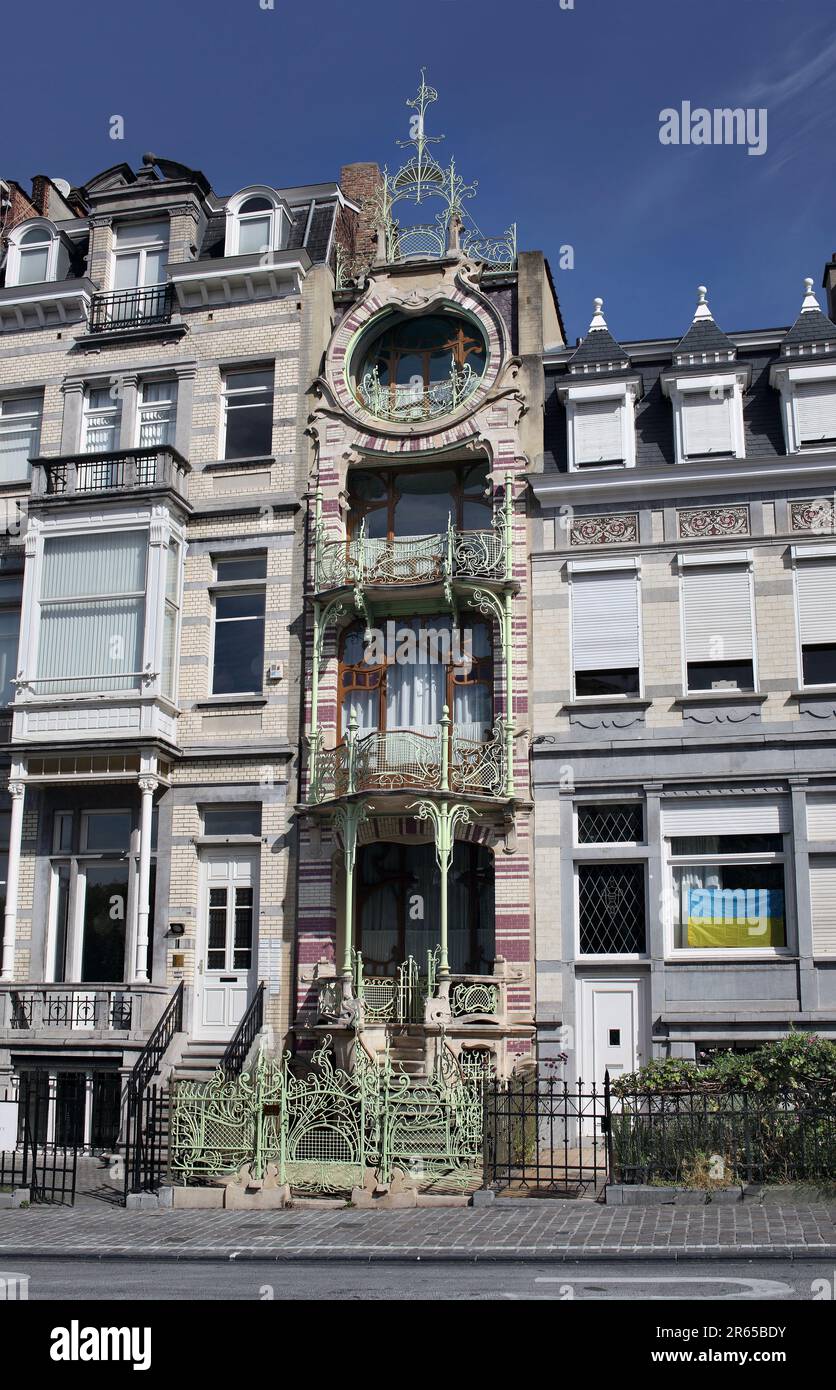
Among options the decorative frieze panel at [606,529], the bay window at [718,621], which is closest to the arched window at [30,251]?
the decorative frieze panel at [606,529]

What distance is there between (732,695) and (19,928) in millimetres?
13332

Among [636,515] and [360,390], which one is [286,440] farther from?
[636,515]

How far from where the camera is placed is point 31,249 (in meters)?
29.2

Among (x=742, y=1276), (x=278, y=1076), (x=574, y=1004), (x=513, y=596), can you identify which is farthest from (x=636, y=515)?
(x=742, y=1276)

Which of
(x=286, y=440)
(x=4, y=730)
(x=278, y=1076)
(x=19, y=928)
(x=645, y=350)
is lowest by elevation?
(x=278, y=1076)

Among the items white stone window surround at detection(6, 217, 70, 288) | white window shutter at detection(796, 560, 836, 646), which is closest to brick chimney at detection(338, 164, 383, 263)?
white stone window surround at detection(6, 217, 70, 288)

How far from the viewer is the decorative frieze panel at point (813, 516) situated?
23719 mm

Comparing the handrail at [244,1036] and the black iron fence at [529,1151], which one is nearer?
the black iron fence at [529,1151]

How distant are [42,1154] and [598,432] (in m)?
15.6

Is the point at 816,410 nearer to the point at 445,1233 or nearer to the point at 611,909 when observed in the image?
the point at 611,909

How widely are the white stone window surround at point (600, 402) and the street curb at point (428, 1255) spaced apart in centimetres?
1539

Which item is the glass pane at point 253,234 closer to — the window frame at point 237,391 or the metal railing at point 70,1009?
the window frame at point 237,391

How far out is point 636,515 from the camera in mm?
24562

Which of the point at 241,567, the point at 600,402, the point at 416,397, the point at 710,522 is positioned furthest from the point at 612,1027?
the point at 416,397
